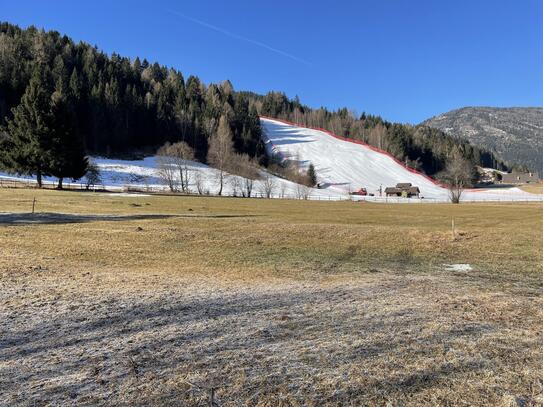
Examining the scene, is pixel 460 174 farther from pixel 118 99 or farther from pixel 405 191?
pixel 118 99

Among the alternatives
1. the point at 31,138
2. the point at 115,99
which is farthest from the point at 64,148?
the point at 115,99

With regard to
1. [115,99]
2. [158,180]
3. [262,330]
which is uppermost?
[115,99]

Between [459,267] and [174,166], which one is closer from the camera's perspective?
[459,267]

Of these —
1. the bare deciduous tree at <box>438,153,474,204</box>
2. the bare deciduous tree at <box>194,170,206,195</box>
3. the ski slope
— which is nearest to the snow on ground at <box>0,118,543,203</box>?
the ski slope

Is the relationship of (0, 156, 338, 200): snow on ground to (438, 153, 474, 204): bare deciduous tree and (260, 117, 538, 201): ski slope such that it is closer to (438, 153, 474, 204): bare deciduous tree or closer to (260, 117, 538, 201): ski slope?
(260, 117, 538, 201): ski slope

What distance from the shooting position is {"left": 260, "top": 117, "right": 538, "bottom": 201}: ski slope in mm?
127375

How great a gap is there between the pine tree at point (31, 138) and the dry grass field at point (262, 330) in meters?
51.4

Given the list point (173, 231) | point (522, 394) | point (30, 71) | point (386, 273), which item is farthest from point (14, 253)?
point (30, 71)

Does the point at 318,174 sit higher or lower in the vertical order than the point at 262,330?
higher

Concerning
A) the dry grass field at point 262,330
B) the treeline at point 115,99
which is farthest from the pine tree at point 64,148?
the dry grass field at point 262,330

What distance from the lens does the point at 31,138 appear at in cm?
6022

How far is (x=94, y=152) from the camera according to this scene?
111 metres

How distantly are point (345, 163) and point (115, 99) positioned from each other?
262 feet

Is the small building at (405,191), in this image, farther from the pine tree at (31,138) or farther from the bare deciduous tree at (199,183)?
the pine tree at (31,138)
